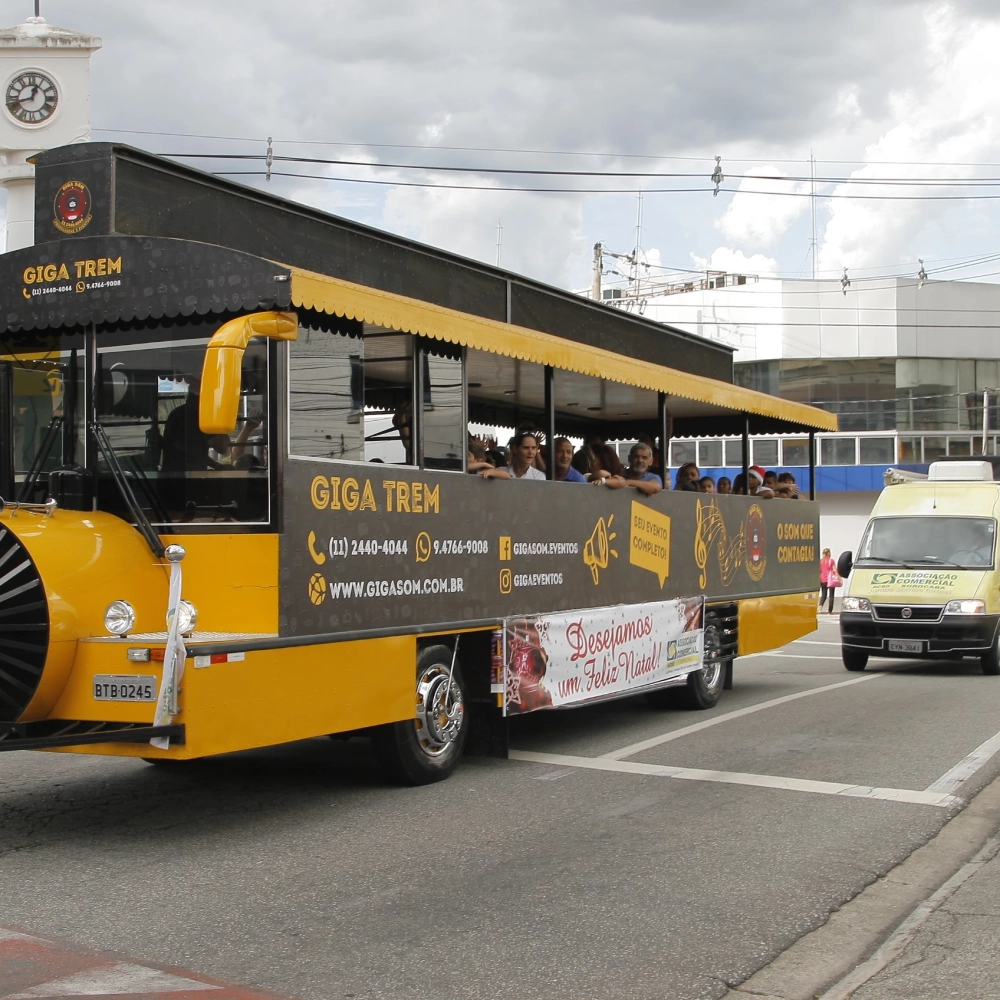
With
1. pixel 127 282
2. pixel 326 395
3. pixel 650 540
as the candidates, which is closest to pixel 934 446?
pixel 650 540

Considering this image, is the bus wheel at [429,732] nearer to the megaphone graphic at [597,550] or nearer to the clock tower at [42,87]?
the megaphone graphic at [597,550]

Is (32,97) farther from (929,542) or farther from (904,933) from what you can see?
(904,933)

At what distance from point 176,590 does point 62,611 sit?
0.60m

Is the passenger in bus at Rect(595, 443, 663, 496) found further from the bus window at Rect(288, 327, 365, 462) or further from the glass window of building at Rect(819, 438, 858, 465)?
the glass window of building at Rect(819, 438, 858, 465)

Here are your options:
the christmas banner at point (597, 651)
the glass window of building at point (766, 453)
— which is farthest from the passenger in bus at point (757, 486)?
the glass window of building at point (766, 453)

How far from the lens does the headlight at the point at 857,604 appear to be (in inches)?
678

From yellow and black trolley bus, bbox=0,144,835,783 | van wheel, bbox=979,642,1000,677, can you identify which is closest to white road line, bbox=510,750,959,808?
yellow and black trolley bus, bbox=0,144,835,783

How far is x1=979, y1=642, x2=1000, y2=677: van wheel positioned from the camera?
16781mm

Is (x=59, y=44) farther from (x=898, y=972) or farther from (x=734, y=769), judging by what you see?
(x=898, y=972)

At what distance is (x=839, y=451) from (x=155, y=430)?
40.1m

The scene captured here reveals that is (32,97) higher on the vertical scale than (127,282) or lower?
higher

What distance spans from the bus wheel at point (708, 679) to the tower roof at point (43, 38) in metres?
20.9

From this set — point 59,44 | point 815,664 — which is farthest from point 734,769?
point 59,44

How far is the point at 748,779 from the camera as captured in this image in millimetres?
8836
